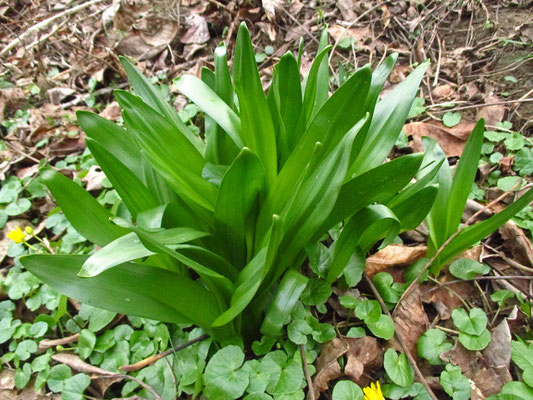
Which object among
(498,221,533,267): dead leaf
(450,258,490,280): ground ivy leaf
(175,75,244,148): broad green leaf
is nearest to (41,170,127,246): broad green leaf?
(175,75,244,148): broad green leaf

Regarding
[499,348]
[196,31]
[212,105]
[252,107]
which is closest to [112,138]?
[212,105]

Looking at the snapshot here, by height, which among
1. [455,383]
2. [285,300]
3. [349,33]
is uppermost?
[285,300]

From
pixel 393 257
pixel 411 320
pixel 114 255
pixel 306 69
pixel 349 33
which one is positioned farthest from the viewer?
pixel 349 33

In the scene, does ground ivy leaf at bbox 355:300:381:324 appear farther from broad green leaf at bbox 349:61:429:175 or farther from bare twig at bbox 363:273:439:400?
broad green leaf at bbox 349:61:429:175

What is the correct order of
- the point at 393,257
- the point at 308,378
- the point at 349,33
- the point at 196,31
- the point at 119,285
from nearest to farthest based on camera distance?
the point at 119,285
the point at 308,378
the point at 393,257
the point at 349,33
the point at 196,31

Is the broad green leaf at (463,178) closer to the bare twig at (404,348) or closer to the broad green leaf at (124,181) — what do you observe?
the bare twig at (404,348)

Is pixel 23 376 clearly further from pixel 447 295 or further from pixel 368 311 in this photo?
pixel 447 295

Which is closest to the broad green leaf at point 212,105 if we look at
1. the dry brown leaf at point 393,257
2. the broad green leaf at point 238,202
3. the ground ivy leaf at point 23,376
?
the broad green leaf at point 238,202
